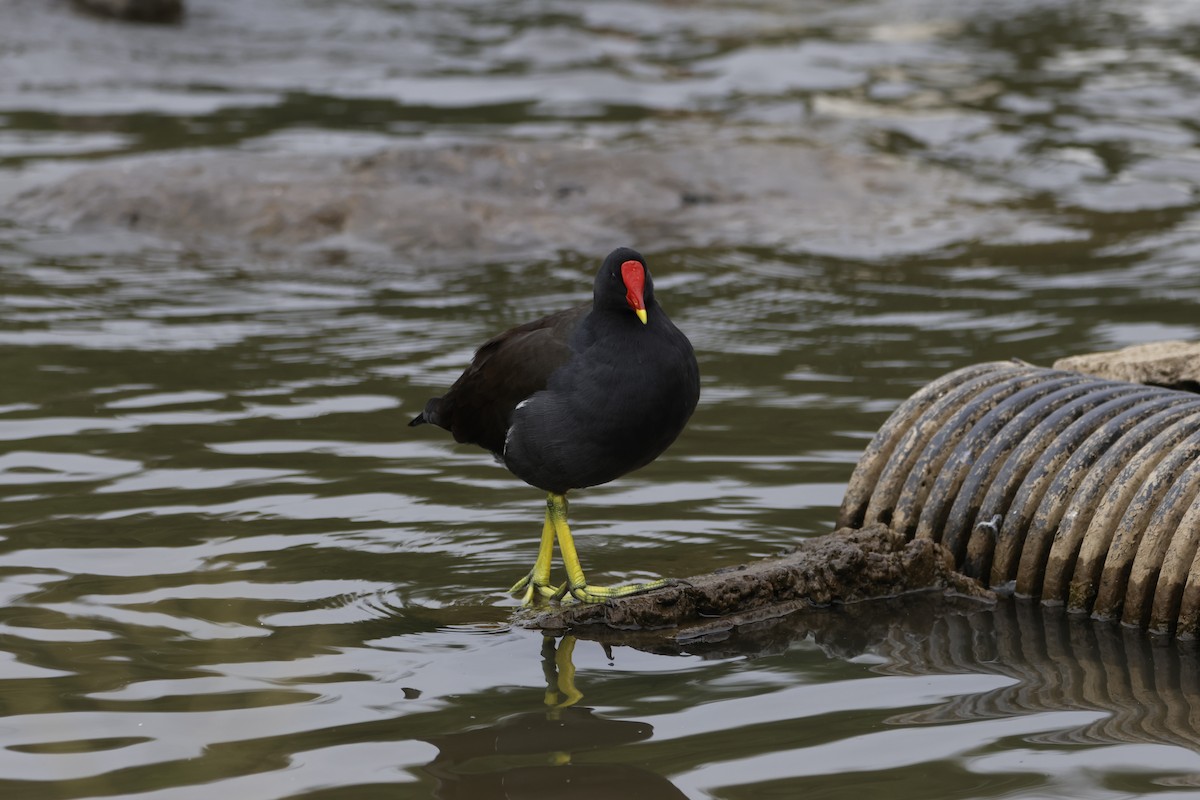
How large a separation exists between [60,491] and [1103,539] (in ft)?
13.0

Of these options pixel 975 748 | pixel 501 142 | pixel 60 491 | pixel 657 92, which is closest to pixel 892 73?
pixel 657 92

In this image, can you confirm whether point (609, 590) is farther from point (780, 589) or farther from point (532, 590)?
point (780, 589)

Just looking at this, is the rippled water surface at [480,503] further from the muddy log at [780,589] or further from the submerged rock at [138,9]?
the submerged rock at [138,9]

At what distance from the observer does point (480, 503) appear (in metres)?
6.56

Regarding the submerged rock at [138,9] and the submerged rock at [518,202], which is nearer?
the submerged rock at [518,202]

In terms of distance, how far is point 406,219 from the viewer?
1102 cm

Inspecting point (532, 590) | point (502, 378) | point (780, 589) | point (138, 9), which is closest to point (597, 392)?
point (502, 378)

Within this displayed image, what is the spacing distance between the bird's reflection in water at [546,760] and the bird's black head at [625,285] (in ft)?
3.86

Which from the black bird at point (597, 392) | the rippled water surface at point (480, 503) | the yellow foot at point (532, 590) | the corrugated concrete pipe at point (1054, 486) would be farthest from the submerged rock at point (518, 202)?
the black bird at point (597, 392)

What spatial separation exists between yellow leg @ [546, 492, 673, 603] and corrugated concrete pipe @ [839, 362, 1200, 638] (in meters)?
1.03

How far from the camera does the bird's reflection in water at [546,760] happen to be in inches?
163

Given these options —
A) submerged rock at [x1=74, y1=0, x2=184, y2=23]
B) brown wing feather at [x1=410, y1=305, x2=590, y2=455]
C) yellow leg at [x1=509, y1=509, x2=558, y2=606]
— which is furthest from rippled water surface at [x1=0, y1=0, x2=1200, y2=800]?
submerged rock at [x1=74, y1=0, x2=184, y2=23]

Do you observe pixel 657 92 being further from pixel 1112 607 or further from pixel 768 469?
pixel 1112 607

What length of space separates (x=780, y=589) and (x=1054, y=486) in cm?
99
